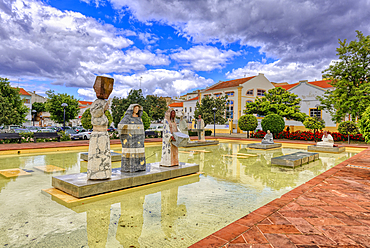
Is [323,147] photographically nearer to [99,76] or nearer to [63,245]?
[99,76]

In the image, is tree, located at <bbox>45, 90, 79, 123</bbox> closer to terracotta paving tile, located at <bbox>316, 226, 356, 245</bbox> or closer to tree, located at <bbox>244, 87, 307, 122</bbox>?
tree, located at <bbox>244, 87, 307, 122</bbox>

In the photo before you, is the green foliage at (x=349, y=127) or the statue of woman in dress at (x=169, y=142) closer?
the statue of woman in dress at (x=169, y=142)

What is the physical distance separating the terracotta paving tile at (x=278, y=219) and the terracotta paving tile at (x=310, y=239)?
0.41 meters

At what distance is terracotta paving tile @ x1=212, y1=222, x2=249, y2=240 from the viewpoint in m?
3.14

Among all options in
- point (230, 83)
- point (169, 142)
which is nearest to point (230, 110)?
point (230, 83)

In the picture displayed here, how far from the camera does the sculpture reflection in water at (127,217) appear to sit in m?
3.24

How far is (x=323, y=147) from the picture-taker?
1462 centimetres

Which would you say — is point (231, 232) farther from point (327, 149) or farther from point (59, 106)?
point (59, 106)

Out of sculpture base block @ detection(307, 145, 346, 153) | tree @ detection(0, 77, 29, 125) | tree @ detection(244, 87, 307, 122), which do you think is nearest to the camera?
sculpture base block @ detection(307, 145, 346, 153)

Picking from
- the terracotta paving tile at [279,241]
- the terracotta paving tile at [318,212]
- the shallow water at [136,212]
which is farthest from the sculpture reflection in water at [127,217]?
the terracotta paving tile at [318,212]

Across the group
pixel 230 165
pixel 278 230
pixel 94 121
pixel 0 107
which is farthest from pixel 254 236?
pixel 0 107

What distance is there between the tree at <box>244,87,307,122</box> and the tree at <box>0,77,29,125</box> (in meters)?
25.7

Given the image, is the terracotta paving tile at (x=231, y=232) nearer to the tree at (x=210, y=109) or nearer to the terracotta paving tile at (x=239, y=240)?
the terracotta paving tile at (x=239, y=240)

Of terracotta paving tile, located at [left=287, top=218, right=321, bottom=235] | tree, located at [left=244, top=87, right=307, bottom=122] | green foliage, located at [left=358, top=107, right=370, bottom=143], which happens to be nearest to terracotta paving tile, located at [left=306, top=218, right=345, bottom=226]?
terracotta paving tile, located at [left=287, top=218, right=321, bottom=235]
